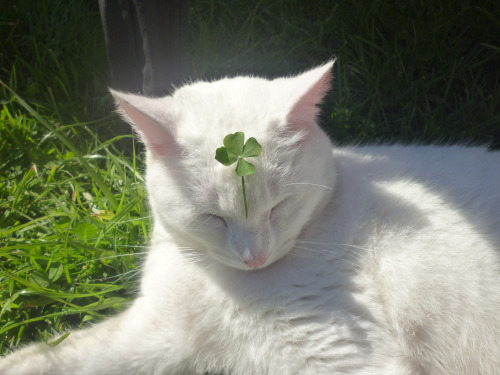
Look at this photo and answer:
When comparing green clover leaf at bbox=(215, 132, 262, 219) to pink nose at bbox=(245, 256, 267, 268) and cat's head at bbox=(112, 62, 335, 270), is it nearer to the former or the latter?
cat's head at bbox=(112, 62, 335, 270)

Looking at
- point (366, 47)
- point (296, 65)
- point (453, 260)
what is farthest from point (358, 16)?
point (453, 260)

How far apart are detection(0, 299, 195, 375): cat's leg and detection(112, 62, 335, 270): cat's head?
1.09 ft

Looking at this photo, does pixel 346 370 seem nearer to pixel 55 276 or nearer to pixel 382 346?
pixel 382 346

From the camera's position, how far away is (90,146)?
264cm

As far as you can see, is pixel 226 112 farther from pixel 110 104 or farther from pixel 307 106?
pixel 110 104

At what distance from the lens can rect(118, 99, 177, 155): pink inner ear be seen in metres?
1.42

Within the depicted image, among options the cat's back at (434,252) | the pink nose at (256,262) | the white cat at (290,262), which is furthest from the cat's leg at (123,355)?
the cat's back at (434,252)

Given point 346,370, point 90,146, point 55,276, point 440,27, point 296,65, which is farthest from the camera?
point 296,65

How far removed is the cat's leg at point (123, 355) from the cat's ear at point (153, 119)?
0.58m

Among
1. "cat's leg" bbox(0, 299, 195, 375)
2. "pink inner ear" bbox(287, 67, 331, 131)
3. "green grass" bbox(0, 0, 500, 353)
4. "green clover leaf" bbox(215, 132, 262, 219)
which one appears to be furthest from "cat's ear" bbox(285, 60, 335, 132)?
"green grass" bbox(0, 0, 500, 353)

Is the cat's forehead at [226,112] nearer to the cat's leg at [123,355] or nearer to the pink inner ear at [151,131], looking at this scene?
the pink inner ear at [151,131]

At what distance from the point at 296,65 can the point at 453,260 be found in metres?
1.79

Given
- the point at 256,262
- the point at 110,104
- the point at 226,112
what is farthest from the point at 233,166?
the point at 110,104

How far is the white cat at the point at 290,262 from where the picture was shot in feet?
4.85
